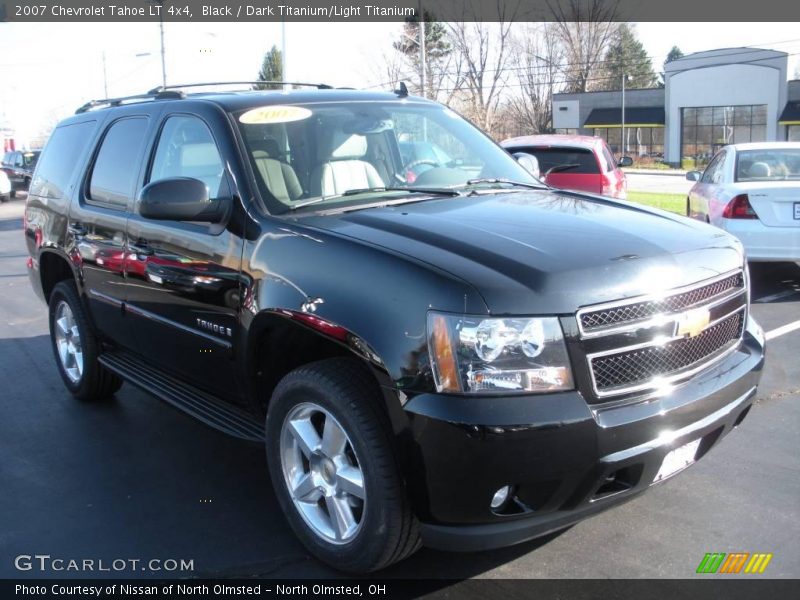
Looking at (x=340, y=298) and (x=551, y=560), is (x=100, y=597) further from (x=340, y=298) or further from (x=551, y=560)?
(x=551, y=560)

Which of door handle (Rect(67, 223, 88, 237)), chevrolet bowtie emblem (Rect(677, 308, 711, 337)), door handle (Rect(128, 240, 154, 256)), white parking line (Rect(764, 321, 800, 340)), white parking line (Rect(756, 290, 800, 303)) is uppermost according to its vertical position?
door handle (Rect(67, 223, 88, 237))

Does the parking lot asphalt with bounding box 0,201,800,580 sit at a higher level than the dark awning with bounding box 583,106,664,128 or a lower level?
lower

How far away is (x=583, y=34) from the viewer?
66125 millimetres

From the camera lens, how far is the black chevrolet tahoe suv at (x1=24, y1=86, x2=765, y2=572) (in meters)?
2.84

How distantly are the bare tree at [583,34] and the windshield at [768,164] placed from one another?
54.9m

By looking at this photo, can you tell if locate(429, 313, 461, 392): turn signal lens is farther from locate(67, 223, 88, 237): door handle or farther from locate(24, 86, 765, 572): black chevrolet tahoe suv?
locate(67, 223, 88, 237): door handle

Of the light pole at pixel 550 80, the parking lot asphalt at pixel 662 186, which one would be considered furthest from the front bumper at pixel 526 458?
the light pole at pixel 550 80

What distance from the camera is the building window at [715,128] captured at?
197ft

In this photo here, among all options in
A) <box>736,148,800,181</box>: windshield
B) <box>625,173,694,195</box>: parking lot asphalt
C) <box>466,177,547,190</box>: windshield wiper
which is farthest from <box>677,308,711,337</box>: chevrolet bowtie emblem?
<box>625,173,694,195</box>: parking lot asphalt

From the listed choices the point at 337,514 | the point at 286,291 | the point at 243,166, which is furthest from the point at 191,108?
the point at 337,514

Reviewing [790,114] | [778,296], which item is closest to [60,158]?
[778,296]

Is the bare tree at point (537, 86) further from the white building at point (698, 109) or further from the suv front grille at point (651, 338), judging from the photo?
the suv front grille at point (651, 338)

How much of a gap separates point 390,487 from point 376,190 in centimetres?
171

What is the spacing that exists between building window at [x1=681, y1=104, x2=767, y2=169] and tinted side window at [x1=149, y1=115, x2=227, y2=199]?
5889 centimetres
